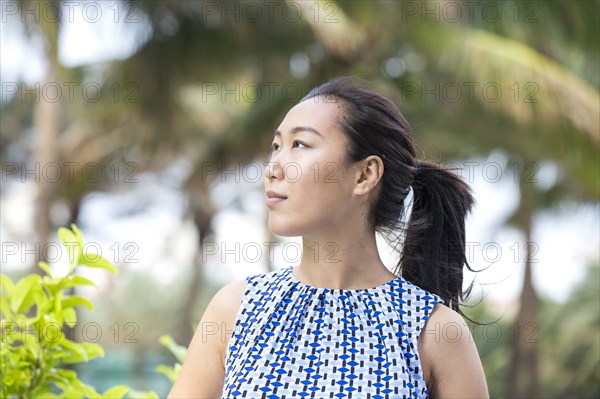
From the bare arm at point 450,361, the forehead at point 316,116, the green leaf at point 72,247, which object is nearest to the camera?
the bare arm at point 450,361

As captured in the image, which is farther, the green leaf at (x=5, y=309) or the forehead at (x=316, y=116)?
the green leaf at (x=5, y=309)

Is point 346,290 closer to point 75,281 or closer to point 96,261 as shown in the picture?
point 96,261

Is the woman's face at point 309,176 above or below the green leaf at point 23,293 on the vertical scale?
above

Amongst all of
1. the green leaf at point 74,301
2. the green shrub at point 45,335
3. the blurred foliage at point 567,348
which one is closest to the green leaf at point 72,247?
the green shrub at point 45,335

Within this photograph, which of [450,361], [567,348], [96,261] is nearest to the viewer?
[450,361]

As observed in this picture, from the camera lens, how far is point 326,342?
6.52 feet

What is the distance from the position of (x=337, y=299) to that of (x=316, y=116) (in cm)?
40

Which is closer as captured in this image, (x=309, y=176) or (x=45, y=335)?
(x=309, y=176)

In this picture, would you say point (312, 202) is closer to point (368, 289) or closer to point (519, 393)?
point (368, 289)

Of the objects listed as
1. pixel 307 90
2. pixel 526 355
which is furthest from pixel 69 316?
pixel 526 355

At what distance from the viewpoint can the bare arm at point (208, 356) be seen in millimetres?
1999

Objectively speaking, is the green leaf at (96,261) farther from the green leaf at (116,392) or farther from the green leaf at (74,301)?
the green leaf at (116,392)

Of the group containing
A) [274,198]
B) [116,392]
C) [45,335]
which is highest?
[274,198]

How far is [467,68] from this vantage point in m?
11.0
